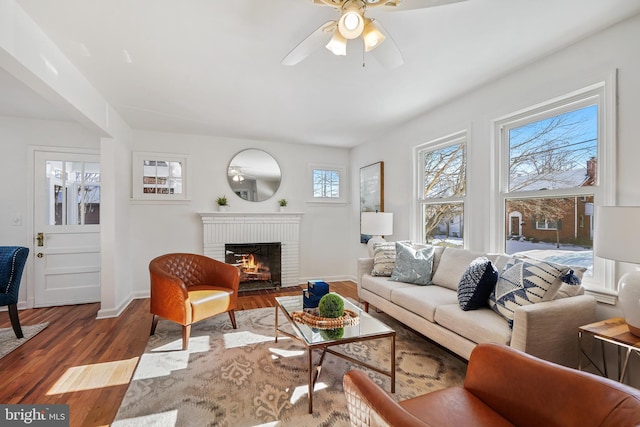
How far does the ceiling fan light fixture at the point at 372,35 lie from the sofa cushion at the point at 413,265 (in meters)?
2.12

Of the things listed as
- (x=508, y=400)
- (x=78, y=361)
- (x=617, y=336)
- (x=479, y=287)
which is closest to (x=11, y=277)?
(x=78, y=361)

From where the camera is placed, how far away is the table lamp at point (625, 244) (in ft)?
4.88

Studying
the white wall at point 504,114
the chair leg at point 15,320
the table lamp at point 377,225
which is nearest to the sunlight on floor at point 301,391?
the white wall at point 504,114

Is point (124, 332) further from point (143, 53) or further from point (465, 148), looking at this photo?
point (465, 148)

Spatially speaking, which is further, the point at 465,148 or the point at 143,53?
the point at 465,148

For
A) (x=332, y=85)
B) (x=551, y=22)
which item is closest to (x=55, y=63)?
(x=332, y=85)

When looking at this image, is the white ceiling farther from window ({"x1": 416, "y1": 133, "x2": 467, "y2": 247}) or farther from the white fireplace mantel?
the white fireplace mantel

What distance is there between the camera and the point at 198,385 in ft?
6.67

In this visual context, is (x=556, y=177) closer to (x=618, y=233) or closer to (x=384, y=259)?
(x=618, y=233)

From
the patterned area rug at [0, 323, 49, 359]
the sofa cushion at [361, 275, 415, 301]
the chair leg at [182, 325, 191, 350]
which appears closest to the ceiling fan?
the sofa cushion at [361, 275, 415, 301]

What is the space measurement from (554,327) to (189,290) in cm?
298

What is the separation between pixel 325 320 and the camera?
206 cm

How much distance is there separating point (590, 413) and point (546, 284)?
3.60 feet

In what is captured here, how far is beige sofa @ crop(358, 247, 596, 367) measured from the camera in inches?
66.9
